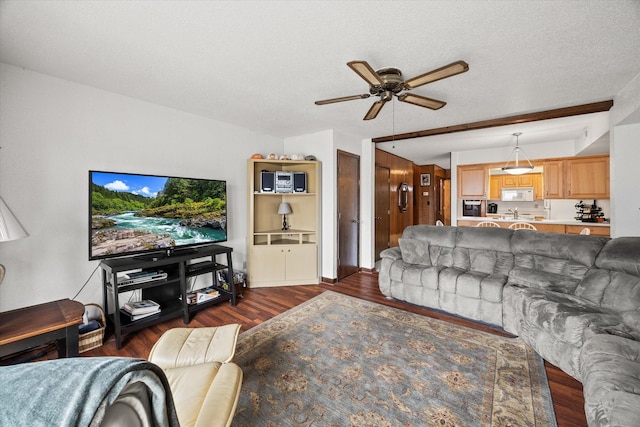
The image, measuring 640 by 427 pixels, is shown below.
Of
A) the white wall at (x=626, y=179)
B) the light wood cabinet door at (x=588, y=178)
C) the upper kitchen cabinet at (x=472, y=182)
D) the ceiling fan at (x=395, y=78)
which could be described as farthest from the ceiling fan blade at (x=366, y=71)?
the light wood cabinet door at (x=588, y=178)

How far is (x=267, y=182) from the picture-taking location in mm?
4016

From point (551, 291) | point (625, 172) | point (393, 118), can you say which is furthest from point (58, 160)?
point (625, 172)

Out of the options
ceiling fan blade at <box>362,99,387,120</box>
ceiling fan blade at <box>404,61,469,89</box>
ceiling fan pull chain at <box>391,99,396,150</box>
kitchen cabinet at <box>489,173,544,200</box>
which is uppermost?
ceiling fan pull chain at <box>391,99,396,150</box>

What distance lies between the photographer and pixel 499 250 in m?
3.09

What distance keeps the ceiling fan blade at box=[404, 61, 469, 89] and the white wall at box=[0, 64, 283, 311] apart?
287 centimetres

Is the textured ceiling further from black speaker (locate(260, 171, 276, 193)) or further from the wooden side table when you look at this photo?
the wooden side table

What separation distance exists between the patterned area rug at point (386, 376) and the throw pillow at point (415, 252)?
83cm

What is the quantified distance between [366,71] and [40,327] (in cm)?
283

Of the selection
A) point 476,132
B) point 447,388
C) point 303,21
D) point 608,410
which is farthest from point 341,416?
point 476,132

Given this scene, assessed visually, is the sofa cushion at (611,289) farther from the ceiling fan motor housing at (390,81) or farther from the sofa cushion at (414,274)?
the ceiling fan motor housing at (390,81)

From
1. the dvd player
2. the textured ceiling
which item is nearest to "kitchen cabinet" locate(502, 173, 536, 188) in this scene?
the textured ceiling

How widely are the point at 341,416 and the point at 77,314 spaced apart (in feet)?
6.52

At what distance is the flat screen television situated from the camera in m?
2.47

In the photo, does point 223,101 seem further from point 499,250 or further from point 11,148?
point 499,250
